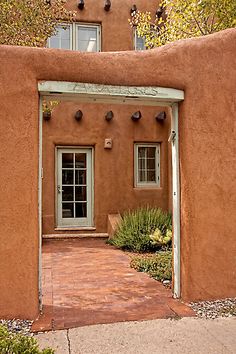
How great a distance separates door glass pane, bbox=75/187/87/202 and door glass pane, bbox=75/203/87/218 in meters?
0.14

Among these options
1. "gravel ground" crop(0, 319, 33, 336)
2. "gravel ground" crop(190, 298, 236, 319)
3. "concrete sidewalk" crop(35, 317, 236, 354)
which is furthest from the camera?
"gravel ground" crop(190, 298, 236, 319)

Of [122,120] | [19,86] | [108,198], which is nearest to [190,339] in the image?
[19,86]

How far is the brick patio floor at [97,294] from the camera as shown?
3.79 metres

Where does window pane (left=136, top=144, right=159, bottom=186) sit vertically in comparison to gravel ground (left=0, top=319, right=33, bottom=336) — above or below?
above

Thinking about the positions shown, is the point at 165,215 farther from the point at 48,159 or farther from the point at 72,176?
the point at 48,159

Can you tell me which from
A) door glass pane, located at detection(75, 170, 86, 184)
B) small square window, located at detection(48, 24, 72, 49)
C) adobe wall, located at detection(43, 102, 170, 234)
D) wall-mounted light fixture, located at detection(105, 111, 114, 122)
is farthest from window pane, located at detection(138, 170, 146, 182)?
small square window, located at detection(48, 24, 72, 49)

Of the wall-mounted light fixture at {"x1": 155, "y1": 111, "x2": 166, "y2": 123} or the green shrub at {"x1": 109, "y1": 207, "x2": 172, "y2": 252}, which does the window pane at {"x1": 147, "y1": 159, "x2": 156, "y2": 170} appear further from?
the green shrub at {"x1": 109, "y1": 207, "x2": 172, "y2": 252}

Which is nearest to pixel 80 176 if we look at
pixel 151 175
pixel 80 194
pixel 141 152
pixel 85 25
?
pixel 80 194

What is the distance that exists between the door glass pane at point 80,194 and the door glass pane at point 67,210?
0.25 meters

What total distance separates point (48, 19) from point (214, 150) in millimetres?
5158

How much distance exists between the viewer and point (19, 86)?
377 centimetres

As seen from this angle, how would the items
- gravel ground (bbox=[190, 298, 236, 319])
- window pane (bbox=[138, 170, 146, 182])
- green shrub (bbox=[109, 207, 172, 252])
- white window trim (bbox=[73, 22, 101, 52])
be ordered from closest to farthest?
gravel ground (bbox=[190, 298, 236, 319]), green shrub (bbox=[109, 207, 172, 252]), window pane (bbox=[138, 170, 146, 182]), white window trim (bbox=[73, 22, 101, 52])

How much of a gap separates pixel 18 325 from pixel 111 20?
8.87 meters

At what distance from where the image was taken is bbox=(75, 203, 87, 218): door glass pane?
9461 millimetres
